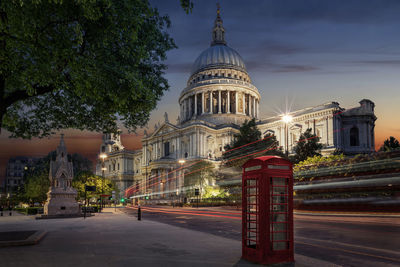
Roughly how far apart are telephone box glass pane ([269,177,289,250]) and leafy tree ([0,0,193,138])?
6204 millimetres

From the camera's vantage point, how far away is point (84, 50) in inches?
491

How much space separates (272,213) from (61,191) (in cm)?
2667

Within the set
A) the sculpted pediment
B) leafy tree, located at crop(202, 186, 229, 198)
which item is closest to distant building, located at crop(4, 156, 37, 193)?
the sculpted pediment

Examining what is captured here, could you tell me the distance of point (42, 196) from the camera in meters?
54.5

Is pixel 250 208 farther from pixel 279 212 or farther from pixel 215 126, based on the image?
pixel 215 126

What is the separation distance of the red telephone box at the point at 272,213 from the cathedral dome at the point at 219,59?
10065 centimetres

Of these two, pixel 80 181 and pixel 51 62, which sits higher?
pixel 51 62

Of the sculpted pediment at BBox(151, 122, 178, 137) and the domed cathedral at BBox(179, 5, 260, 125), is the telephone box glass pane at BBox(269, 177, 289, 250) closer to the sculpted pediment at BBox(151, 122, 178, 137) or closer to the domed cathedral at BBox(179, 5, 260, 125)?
the sculpted pediment at BBox(151, 122, 178, 137)

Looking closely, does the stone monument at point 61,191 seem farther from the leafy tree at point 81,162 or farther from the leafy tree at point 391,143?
the leafy tree at point 81,162

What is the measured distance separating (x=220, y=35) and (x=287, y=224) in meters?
120

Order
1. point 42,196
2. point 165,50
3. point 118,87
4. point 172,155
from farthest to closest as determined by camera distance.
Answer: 1. point 172,155
2. point 42,196
3. point 165,50
4. point 118,87

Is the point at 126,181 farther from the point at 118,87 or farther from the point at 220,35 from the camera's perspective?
the point at 118,87

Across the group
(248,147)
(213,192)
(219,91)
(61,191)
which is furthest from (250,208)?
(219,91)

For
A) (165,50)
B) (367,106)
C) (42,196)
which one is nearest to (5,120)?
(165,50)
